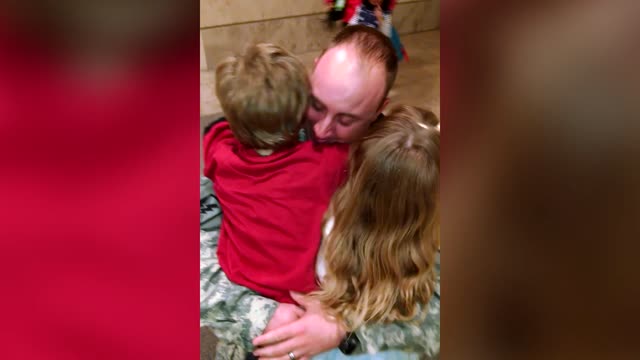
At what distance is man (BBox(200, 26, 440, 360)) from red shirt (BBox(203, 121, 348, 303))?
25 mm

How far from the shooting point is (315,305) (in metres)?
1.12

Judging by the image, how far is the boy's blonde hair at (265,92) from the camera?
3.57 ft

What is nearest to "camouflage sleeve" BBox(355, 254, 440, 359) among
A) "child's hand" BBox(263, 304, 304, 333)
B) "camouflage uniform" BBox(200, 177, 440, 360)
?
"camouflage uniform" BBox(200, 177, 440, 360)

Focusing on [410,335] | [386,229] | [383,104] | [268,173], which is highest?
[383,104]

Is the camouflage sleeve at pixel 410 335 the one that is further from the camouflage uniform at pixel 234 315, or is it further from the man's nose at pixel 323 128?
the man's nose at pixel 323 128

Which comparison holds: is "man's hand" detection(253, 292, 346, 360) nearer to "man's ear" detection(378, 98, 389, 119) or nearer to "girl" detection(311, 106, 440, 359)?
"girl" detection(311, 106, 440, 359)

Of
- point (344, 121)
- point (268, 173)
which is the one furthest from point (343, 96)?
point (268, 173)

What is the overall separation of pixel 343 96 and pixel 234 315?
47 cm

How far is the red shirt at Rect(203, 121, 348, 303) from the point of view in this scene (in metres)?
1.10

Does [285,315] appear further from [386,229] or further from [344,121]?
[344,121]
